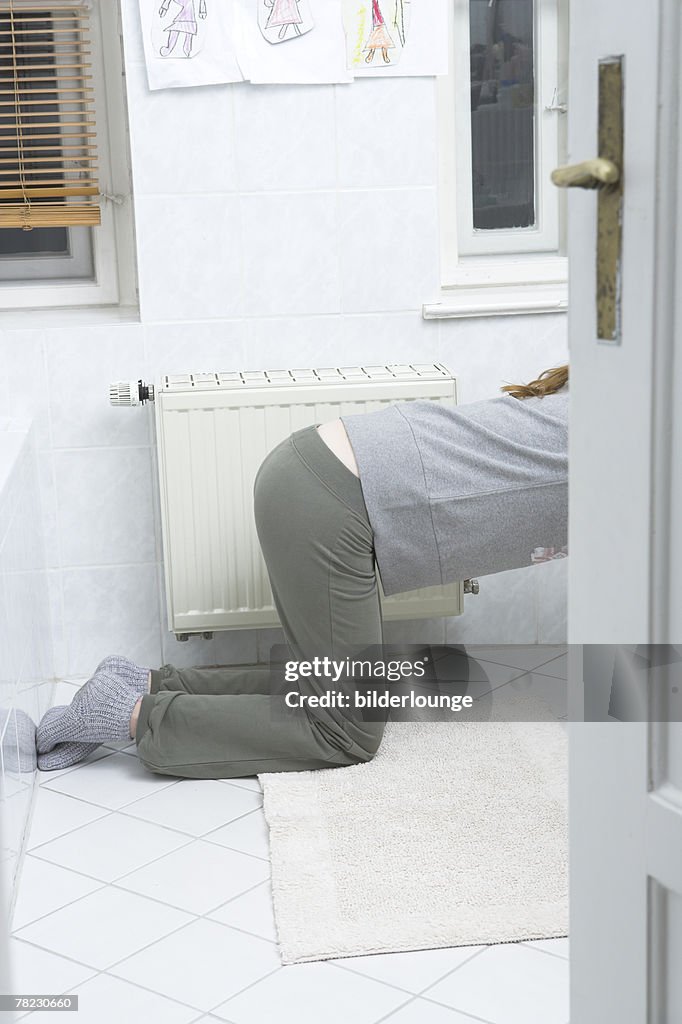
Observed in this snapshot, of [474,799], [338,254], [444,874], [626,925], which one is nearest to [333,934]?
[444,874]

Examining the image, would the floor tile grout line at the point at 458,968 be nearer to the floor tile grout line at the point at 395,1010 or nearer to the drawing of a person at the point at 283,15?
the floor tile grout line at the point at 395,1010

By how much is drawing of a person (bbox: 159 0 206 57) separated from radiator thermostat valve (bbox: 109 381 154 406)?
66 centimetres

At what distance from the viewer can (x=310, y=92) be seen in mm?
2445

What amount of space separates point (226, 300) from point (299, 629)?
78 centimetres

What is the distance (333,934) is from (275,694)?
2.08 ft

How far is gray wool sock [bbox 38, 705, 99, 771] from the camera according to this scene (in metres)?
2.23

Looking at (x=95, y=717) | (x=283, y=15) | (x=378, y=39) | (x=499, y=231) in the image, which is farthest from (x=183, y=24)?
(x=95, y=717)

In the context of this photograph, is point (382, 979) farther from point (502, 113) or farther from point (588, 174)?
point (502, 113)

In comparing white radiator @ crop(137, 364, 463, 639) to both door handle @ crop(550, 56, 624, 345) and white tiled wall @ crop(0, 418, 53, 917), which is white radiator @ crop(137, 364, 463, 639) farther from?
door handle @ crop(550, 56, 624, 345)

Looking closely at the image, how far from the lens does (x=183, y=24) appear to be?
93.0 inches

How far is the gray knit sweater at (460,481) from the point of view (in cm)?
203

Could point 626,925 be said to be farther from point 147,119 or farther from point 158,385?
point 147,119

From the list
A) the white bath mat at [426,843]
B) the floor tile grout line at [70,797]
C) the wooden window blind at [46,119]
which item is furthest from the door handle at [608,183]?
the wooden window blind at [46,119]

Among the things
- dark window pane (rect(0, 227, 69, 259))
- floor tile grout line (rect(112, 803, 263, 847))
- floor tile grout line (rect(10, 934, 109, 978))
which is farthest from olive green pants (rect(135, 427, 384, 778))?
dark window pane (rect(0, 227, 69, 259))
